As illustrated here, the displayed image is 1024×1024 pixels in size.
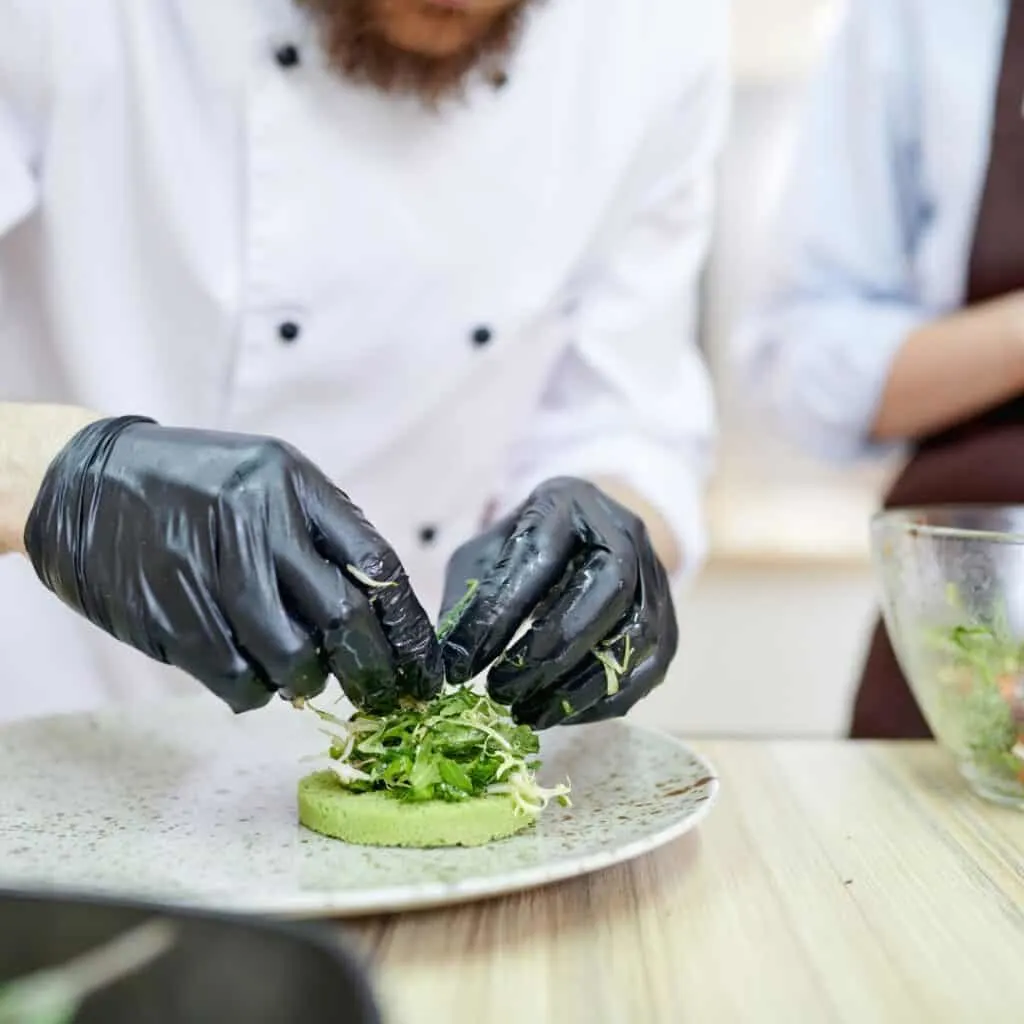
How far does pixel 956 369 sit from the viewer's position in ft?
4.39

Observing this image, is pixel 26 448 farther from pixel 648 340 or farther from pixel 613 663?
pixel 648 340

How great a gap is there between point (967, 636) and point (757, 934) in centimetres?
38

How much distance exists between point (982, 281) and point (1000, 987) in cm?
92

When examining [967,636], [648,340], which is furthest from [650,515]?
[967,636]

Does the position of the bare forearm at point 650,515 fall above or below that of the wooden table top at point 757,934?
above

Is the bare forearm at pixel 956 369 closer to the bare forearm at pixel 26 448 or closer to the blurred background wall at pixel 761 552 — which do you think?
the bare forearm at pixel 26 448

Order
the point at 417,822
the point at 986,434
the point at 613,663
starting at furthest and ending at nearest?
the point at 986,434
the point at 613,663
the point at 417,822

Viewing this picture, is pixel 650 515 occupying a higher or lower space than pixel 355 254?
lower

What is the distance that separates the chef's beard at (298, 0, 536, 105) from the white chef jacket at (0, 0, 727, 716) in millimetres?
35

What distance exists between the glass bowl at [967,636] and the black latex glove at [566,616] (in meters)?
0.20

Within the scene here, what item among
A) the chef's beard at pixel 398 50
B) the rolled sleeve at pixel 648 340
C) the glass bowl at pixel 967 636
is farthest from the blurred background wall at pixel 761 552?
the glass bowl at pixel 967 636

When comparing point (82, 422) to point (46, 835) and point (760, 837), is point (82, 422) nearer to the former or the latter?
point (46, 835)

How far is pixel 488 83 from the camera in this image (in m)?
1.35

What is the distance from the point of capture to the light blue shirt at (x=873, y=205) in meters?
1.39
